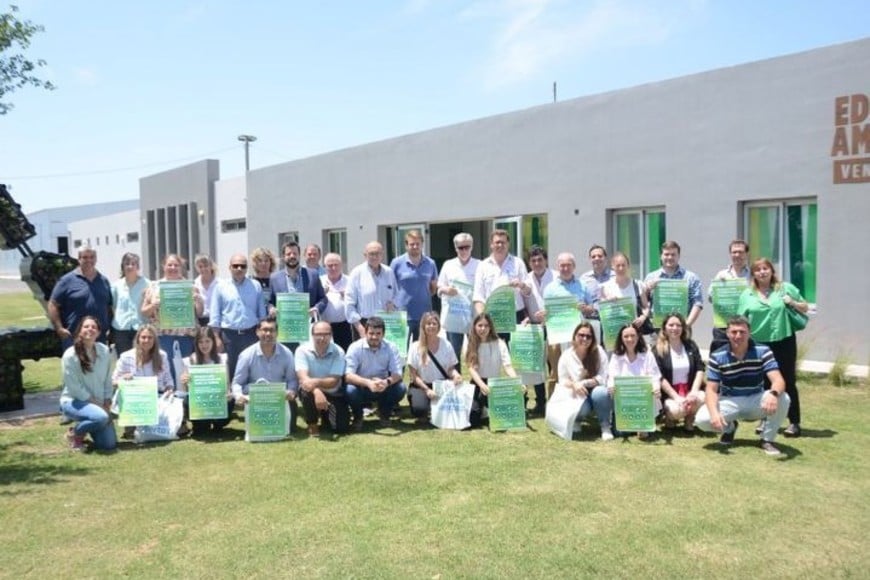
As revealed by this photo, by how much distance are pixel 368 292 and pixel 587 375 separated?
242 centimetres

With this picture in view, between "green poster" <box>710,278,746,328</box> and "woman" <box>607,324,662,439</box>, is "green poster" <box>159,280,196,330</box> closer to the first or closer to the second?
"woman" <box>607,324,662,439</box>

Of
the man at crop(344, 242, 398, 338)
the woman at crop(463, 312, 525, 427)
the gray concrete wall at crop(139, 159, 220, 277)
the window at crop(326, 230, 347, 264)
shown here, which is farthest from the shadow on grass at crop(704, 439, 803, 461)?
the gray concrete wall at crop(139, 159, 220, 277)

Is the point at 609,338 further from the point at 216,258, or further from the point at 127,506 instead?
the point at 216,258

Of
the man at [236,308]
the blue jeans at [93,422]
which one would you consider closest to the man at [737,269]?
the man at [236,308]

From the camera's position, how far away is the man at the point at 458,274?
7727 millimetres

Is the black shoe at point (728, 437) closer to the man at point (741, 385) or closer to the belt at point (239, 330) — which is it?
the man at point (741, 385)

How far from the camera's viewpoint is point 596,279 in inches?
296

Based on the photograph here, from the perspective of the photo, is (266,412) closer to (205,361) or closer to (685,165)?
(205,361)

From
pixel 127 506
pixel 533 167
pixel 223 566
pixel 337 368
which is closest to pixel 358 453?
pixel 337 368

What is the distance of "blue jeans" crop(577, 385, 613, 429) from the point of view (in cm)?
675

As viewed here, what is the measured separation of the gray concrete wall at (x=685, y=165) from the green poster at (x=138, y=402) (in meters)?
8.30

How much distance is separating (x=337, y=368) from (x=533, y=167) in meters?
8.27

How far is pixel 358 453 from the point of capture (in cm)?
636

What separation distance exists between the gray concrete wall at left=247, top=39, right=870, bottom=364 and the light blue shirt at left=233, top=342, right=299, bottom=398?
7.11 metres
